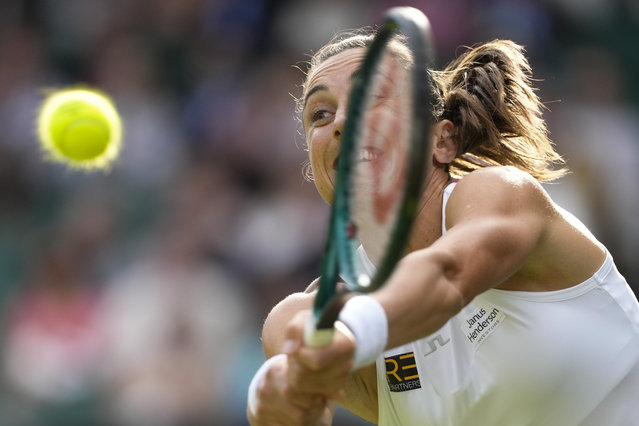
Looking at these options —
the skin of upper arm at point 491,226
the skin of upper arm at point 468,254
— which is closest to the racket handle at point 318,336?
the skin of upper arm at point 468,254

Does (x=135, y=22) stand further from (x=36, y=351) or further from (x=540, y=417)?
(x=540, y=417)

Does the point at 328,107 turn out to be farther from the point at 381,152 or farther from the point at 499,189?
the point at 499,189

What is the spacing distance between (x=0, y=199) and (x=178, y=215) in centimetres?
137

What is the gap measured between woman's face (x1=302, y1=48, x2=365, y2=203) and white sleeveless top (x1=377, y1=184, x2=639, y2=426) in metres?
0.50

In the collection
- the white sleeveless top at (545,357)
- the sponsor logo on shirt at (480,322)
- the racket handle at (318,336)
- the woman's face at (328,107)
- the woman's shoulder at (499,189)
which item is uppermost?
the woman's face at (328,107)

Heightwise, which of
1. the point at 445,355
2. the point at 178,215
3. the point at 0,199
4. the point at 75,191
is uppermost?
the point at 0,199

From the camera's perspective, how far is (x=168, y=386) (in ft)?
17.4

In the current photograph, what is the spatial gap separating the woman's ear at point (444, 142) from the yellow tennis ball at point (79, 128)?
2.50m

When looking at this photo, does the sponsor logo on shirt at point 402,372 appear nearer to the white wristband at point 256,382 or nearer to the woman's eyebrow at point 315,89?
the white wristband at point 256,382

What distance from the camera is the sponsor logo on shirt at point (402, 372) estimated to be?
2.86 metres

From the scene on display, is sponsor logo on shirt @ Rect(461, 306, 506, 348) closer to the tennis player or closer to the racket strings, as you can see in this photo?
the tennis player

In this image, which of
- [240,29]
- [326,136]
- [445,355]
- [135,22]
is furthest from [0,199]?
[445,355]

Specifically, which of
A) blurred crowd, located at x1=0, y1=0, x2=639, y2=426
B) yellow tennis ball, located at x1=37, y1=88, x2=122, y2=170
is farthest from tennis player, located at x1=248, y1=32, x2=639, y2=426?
blurred crowd, located at x1=0, y1=0, x2=639, y2=426

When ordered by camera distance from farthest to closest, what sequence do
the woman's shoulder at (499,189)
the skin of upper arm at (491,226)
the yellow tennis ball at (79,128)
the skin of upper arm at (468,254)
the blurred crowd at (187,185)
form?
1. the blurred crowd at (187,185)
2. the yellow tennis ball at (79,128)
3. the woman's shoulder at (499,189)
4. the skin of upper arm at (491,226)
5. the skin of upper arm at (468,254)
